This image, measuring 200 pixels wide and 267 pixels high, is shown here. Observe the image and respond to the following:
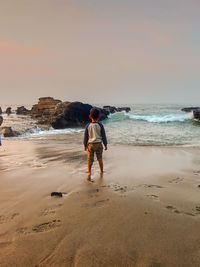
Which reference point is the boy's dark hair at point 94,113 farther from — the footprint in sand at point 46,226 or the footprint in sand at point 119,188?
the footprint in sand at point 46,226

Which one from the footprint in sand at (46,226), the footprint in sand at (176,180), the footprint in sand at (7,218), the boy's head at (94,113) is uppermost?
the boy's head at (94,113)

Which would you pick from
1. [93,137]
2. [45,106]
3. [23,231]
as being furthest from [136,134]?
[45,106]

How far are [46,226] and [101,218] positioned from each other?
80 cm

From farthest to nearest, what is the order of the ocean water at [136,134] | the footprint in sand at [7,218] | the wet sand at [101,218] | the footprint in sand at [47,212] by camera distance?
the ocean water at [136,134] < the footprint in sand at [47,212] < the footprint in sand at [7,218] < the wet sand at [101,218]

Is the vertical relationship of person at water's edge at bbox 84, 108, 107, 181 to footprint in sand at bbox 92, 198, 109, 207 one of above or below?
above

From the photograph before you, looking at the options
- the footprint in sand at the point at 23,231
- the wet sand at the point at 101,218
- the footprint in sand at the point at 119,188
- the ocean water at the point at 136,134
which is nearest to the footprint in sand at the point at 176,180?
the wet sand at the point at 101,218

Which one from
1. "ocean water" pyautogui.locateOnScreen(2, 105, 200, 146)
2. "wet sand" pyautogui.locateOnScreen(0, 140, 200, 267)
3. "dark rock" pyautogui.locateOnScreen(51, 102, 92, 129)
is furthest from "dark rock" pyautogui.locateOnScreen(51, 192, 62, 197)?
"dark rock" pyautogui.locateOnScreen(51, 102, 92, 129)

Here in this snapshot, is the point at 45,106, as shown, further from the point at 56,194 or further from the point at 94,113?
the point at 56,194

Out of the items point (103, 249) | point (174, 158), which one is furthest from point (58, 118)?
point (103, 249)

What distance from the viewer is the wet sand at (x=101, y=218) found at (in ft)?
7.31

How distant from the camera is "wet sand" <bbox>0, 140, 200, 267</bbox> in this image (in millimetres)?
2229

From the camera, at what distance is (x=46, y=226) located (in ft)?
9.44

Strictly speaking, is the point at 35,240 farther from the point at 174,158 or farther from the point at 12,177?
the point at 174,158

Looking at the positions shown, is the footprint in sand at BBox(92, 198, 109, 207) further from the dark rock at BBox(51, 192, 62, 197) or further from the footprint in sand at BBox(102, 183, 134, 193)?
the dark rock at BBox(51, 192, 62, 197)
